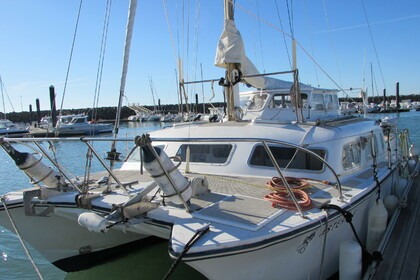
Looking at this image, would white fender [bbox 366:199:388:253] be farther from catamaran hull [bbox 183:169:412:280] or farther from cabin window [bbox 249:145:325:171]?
cabin window [bbox 249:145:325:171]

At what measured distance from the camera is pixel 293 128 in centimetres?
651

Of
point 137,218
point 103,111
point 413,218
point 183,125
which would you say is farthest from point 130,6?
point 103,111

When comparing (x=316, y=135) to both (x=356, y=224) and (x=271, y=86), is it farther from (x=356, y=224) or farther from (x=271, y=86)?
(x=271, y=86)

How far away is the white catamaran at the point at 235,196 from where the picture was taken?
3910 mm

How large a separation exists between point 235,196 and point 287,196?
2.21ft

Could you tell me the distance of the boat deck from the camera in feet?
16.5

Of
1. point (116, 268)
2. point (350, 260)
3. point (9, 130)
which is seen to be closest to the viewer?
point (350, 260)

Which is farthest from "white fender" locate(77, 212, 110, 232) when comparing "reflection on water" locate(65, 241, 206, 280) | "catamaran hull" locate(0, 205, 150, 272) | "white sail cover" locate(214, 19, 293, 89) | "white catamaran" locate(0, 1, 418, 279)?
"white sail cover" locate(214, 19, 293, 89)

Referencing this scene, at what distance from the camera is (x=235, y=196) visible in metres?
4.91

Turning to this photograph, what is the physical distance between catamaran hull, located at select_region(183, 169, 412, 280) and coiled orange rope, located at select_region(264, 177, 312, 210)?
0.33 metres

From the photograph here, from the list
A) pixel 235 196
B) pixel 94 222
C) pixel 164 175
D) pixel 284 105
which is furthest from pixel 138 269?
pixel 284 105

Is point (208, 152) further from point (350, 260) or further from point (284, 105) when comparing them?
point (350, 260)

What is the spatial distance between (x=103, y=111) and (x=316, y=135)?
82264 mm

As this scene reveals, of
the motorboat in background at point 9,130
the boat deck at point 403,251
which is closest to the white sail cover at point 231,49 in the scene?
the boat deck at point 403,251
